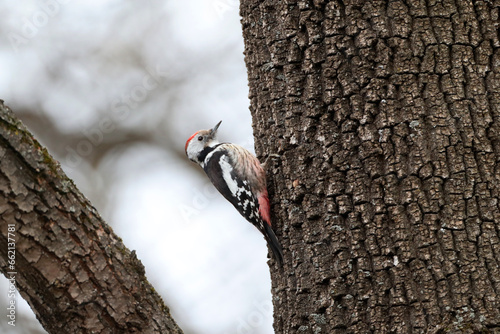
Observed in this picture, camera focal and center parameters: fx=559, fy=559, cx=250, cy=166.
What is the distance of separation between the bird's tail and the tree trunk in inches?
32.9

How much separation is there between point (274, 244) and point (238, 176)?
1205 mm

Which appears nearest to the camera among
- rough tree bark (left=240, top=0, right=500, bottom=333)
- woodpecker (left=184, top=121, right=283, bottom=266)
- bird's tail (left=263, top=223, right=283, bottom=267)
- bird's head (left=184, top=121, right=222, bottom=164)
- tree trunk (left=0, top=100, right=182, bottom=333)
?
tree trunk (left=0, top=100, right=182, bottom=333)

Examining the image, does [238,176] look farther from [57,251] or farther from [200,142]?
[57,251]

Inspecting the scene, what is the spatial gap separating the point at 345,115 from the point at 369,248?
58cm

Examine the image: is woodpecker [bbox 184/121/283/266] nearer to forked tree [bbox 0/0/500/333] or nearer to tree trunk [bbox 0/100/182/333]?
forked tree [bbox 0/0/500/333]

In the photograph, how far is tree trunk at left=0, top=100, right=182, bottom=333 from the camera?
1787mm

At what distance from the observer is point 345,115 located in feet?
7.94

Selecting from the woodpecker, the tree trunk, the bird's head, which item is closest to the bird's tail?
the woodpecker

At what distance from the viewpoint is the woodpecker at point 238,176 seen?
3047 millimetres

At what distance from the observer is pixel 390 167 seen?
2.29m

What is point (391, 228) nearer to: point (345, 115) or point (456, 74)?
point (345, 115)

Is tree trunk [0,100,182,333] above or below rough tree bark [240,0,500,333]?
below

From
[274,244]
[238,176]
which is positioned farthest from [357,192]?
[238,176]

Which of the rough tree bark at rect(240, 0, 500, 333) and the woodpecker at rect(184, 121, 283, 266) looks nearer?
the rough tree bark at rect(240, 0, 500, 333)
